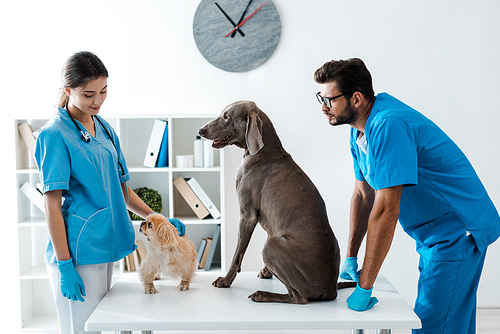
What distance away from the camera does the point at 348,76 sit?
164 cm

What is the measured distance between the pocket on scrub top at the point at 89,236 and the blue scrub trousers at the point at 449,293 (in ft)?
3.94

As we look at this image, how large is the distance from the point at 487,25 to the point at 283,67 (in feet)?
5.03

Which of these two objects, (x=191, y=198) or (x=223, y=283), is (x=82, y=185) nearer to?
(x=223, y=283)

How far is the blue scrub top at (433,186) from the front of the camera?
157 centimetres

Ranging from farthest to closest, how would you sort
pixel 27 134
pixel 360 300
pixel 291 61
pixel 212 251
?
pixel 291 61 → pixel 212 251 → pixel 27 134 → pixel 360 300

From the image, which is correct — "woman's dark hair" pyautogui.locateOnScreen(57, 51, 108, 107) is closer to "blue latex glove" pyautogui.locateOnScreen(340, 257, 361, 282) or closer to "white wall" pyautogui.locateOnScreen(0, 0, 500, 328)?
"blue latex glove" pyautogui.locateOnScreen(340, 257, 361, 282)

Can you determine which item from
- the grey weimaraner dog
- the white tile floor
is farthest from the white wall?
the grey weimaraner dog

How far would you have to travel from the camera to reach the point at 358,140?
183 centimetres

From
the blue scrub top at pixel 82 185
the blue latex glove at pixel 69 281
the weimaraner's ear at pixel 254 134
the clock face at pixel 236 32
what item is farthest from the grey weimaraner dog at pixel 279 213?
the clock face at pixel 236 32

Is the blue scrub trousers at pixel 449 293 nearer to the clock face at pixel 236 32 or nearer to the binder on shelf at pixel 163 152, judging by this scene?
the binder on shelf at pixel 163 152

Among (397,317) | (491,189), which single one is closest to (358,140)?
(397,317)

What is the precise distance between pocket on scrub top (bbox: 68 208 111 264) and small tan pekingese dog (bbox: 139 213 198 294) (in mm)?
147

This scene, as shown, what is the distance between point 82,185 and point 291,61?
7.06ft

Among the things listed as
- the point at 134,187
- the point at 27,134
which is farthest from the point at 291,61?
the point at 27,134
